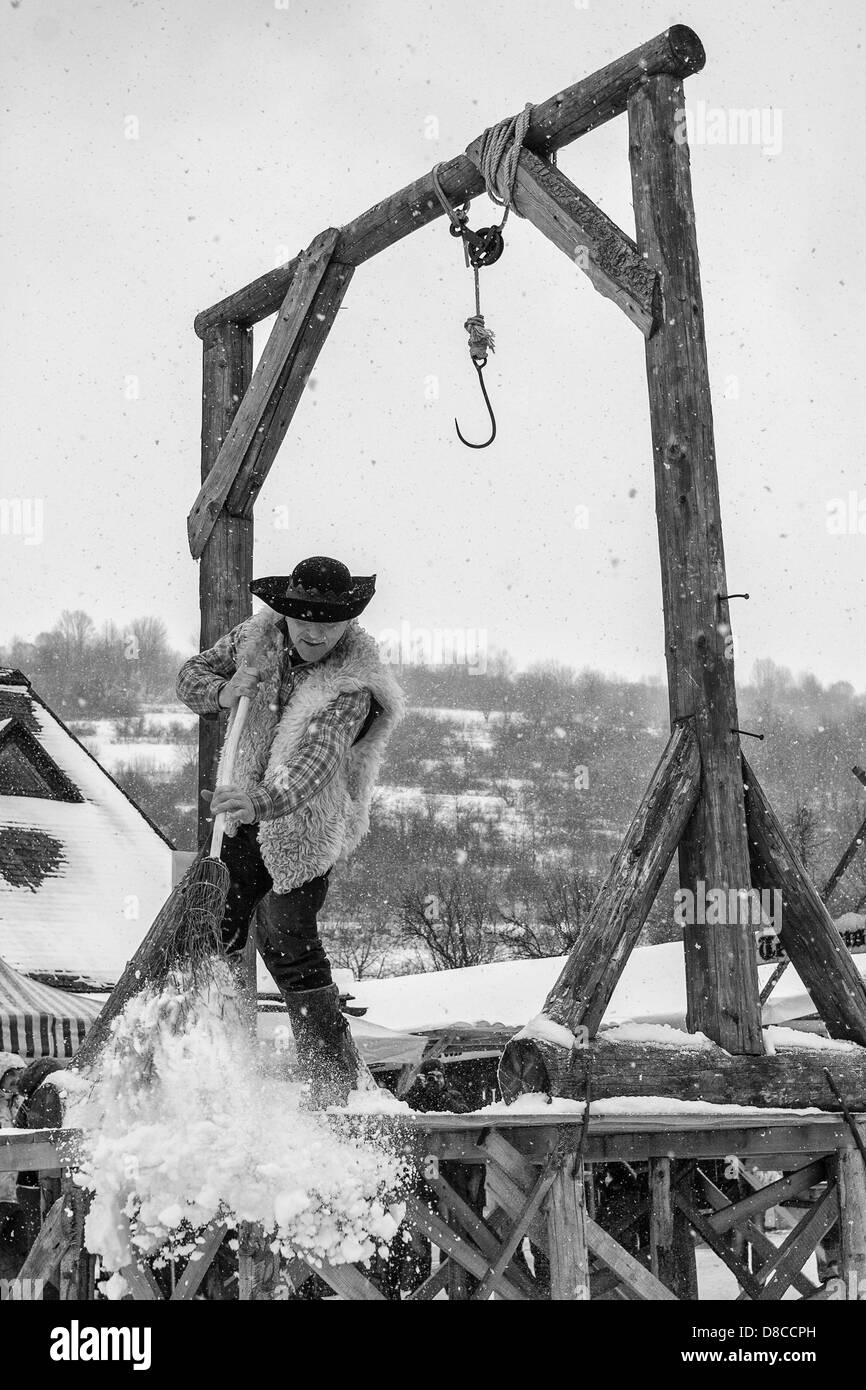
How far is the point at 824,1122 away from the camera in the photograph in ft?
15.5

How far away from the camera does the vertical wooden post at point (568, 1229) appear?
4203 millimetres

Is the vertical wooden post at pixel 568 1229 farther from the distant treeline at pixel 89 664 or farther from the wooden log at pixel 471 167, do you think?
the distant treeline at pixel 89 664

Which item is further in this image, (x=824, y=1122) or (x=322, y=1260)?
(x=824, y=1122)

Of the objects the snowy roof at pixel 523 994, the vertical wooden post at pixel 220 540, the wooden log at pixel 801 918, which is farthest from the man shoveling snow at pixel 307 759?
the snowy roof at pixel 523 994

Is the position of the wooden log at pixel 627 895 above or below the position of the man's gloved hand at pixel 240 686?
below

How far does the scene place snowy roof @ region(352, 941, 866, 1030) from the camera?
13094 millimetres

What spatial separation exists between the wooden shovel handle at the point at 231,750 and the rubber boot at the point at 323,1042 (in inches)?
21.2

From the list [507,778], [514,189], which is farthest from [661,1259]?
[507,778]

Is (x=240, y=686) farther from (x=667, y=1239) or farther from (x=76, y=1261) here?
(x=667, y=1239)

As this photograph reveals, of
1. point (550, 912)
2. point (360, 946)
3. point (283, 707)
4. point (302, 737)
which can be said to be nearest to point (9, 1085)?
point (283, 707)
